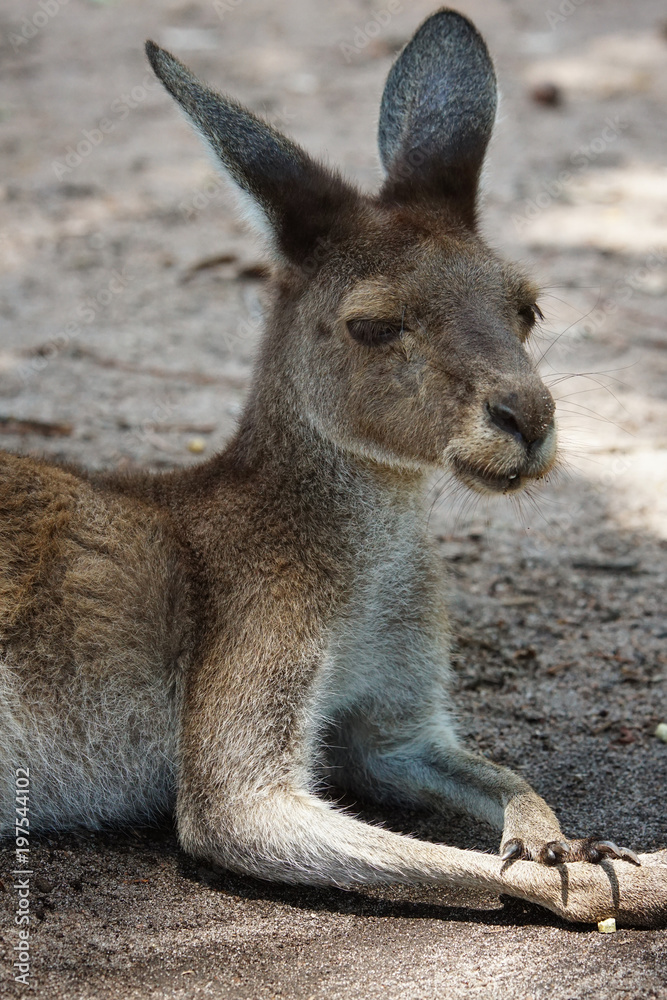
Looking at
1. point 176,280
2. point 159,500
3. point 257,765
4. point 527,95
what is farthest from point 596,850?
point 527,95

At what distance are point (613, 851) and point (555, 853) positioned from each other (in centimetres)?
17

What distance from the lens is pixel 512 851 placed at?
343 centimetres

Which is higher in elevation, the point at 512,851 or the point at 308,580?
the point at 308,580

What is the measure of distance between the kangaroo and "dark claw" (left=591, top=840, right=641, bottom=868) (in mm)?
15

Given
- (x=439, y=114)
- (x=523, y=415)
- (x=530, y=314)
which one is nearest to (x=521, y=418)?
(x=523, y=415)

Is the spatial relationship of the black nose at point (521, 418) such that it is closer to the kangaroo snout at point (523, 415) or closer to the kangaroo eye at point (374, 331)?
the kangaroo snout at point (523, 415)

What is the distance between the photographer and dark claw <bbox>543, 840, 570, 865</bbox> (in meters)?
3.38

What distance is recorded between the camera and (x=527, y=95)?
10914 millimetres

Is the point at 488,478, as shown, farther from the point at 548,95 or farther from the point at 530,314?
the point at 548,95

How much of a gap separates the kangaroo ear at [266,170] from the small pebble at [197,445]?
254 centimetres

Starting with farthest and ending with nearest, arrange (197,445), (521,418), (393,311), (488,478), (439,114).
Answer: (197,445)
(439,114)
(393,311)
(488,478)
(521,418)

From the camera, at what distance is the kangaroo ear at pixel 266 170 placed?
12.0 ft

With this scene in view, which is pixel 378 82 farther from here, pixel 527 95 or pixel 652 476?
pixel 652 476

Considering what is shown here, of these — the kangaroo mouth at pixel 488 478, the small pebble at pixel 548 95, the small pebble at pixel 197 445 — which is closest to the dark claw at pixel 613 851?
the kangaroo mouth at pixel 488 478
